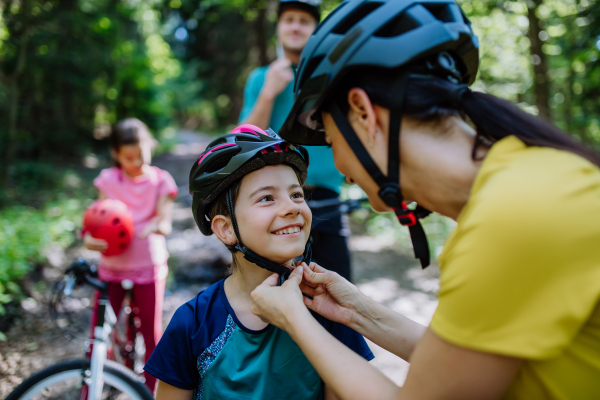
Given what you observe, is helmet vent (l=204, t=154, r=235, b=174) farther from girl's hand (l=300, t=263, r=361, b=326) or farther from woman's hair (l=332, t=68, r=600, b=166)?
woman's hair (l=332, t=68, r=600, b=166)

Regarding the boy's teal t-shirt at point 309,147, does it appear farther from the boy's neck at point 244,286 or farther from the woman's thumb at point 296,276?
the woman's thumb at point 296,276

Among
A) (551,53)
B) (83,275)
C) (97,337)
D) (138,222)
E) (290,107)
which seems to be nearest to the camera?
(97,337)

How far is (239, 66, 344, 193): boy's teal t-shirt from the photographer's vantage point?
331 centimetres

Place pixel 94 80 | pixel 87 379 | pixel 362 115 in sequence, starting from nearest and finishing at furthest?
pixel 362 115 → pixel 87 379 → pixel 94 80

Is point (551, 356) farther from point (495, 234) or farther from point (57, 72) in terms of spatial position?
point (57, 72)

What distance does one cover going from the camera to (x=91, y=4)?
11828 millimetres

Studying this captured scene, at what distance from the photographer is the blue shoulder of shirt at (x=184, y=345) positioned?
73.9 inches

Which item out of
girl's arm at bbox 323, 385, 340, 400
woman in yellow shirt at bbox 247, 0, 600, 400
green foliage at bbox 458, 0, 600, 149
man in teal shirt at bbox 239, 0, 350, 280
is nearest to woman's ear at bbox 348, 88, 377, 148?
woman in yellow shirt at bbox 247, 0, 600, 400

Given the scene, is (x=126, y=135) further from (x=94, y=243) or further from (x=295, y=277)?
(x=295, y=277)

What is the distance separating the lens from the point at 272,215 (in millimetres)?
1972

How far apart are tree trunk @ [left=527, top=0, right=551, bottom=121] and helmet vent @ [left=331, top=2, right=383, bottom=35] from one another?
24.1ft

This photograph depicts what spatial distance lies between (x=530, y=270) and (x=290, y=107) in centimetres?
272

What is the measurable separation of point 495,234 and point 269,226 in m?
1.13

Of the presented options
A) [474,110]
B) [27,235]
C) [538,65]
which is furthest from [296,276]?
[538,65]
